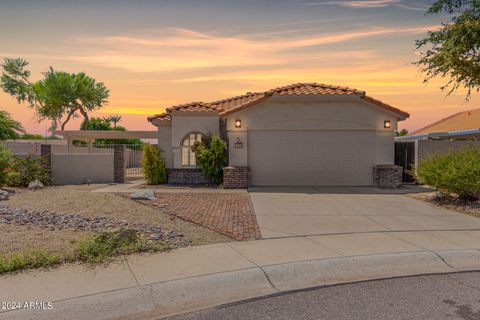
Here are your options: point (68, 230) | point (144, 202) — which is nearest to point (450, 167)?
point (144, 202)

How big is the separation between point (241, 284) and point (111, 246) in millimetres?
2448

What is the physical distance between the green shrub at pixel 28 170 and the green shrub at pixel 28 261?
11731 mm

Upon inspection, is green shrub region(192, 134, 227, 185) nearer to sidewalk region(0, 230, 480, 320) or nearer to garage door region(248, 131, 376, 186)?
garage door region(248, 131, 376, 186)

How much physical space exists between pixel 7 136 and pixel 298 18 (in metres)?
15.8

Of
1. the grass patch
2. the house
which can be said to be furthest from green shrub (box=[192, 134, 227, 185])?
the grass patch

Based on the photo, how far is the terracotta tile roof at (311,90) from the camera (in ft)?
54.1

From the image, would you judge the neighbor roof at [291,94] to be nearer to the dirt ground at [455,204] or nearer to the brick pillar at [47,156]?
the dirt ground at [455,204]

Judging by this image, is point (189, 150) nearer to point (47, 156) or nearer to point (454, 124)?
point (47, 156)

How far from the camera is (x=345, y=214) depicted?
10609 millimetres

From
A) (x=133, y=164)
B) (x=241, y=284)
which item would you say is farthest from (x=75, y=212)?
(x=133, y=164)

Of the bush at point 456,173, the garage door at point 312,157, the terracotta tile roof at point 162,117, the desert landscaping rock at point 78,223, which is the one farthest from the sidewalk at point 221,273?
the terracotta tile roof at point 162,117

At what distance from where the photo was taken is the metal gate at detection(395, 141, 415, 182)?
58.5ft

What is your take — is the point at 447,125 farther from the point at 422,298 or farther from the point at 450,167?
the point at 422,298

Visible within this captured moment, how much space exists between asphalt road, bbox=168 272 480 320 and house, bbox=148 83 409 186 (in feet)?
36.9
